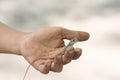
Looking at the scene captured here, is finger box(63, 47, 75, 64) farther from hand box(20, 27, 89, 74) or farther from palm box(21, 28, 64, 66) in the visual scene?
palm box(21, 28, 64, 66)

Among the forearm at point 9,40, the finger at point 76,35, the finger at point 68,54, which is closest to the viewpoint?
the finger at point 68,54

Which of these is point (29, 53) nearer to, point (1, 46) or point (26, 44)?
point (26, 44)

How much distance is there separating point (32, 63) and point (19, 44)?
230 millimetres

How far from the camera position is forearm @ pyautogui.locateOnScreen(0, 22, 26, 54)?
2.40m

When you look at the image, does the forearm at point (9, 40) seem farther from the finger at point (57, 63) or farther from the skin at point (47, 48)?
the finger at point (57, 63)

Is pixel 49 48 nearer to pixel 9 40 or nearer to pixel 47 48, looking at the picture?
pixel 47 48

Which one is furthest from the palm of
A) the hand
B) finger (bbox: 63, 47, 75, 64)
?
finger (bbox: 63, 47, 75, 64)

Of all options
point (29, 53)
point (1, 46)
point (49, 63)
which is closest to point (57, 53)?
point (49, 63)

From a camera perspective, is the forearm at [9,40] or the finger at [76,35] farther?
the forearm at [9,40]

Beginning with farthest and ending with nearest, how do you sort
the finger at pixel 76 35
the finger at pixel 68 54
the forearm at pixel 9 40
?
the forearm at pixel 9 40 → the finger at pixel 76 35 → the finger at pixel 68 54

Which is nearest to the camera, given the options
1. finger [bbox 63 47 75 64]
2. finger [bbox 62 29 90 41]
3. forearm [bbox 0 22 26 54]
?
finger [bbox 63 47 75 64]

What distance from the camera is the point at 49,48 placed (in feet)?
7.20

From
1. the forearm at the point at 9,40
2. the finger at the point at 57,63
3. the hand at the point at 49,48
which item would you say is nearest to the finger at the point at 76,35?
the hand at the point at 49,48

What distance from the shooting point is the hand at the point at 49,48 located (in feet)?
6.64
